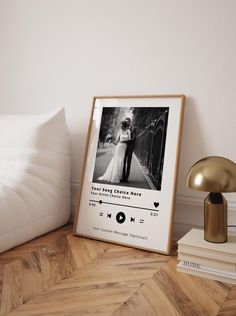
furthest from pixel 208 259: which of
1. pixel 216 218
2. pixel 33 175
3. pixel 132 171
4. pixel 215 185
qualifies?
pixel 33 175

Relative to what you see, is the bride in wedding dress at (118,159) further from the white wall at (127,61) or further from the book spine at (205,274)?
the book spine at (205,274)

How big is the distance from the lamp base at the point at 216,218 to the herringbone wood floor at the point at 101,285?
171 millimetres

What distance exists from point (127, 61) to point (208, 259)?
1.11m

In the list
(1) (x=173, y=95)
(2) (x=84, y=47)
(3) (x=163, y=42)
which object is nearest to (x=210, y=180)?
(1) (x=173, y=95)

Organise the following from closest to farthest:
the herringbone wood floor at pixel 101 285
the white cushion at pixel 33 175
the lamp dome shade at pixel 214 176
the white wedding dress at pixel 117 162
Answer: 1. the herringbone wood floor at pixel 101 285
2. the lamp dome shade at pixel 214 176
3. the white cushion at pixel 33 175
4. the white wedding dress at pixel 117 162

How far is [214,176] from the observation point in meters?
1.18

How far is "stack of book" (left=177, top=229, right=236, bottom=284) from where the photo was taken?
1175mm

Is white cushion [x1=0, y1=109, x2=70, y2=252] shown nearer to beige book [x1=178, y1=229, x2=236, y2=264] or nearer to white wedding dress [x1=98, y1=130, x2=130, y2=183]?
white wedding dress [x1=98, y1=130, x2=130, y2=183]

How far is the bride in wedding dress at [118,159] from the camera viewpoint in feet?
5.39

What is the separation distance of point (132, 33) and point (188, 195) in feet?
3.04

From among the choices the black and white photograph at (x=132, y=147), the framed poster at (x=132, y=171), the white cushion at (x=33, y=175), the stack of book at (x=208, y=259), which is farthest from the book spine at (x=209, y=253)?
the white cushion at (x=33, y=175)

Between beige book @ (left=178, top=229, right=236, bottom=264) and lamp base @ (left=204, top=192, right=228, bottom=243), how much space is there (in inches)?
1.1

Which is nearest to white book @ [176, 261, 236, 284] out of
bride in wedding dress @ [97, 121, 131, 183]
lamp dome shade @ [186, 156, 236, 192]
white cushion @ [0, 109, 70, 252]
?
lamp dome shade @ [186, 156, 236, 192]

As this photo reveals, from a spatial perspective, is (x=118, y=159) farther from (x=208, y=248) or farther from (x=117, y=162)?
(x=208, y=248)
